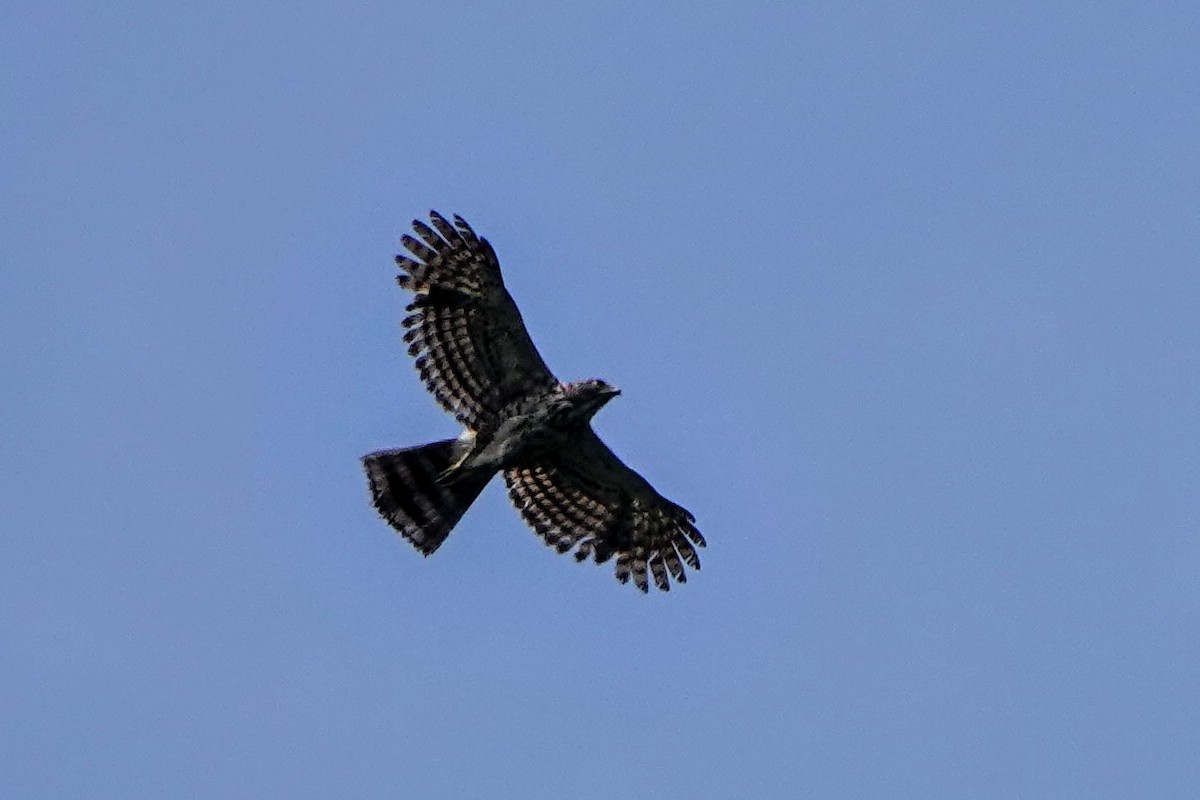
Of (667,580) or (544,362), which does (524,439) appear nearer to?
(544,362)

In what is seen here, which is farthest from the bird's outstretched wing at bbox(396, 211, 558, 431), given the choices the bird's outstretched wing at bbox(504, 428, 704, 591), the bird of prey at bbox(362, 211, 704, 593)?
the bird's outstretched wing at bbox(504, 428, 704, 591)

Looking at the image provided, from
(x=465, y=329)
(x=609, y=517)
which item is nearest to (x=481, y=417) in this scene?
(x=465, y=329)

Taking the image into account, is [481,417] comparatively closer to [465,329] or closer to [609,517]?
[465,329]

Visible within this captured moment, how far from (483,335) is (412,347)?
2.56 ft

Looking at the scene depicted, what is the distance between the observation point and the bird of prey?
2836cm

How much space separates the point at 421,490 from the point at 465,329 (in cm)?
195

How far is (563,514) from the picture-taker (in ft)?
100

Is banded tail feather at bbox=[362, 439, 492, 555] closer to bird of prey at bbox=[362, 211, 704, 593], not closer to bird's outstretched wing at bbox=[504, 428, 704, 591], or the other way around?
bird of prey at bbox=[362, 211, 704, 593]

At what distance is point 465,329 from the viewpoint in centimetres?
2858

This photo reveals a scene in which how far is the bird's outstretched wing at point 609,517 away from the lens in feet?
99.1

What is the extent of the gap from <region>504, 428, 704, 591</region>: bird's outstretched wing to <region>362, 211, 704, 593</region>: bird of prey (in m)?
0.02

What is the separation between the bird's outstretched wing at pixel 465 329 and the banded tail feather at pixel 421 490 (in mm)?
624

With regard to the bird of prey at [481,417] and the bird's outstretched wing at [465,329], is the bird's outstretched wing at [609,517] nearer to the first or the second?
the bird of prey at [481,417]

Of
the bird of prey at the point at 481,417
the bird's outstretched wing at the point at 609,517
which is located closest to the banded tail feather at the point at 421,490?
the bird of prey at the point at 481,417
